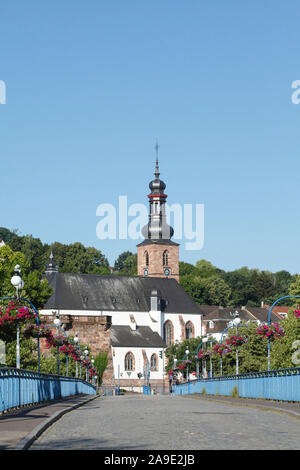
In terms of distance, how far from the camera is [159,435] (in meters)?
14.8

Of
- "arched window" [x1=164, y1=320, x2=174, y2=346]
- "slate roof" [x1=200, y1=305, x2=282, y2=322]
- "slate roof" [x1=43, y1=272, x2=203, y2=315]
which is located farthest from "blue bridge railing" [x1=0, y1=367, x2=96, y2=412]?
"slate roof" [x1=200, y1=305, x2=282, y2=322]

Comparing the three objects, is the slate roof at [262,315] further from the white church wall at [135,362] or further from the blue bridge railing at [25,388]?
the blue bridge railing at [25,388]

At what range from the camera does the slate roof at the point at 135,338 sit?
13500cm

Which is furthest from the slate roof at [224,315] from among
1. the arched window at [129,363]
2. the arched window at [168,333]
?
the arched window at [129,363]

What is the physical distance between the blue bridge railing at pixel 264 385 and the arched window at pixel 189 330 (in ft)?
321

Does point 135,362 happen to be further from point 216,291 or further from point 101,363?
point 216,291

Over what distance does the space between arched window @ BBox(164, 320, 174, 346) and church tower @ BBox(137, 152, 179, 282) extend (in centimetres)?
1475

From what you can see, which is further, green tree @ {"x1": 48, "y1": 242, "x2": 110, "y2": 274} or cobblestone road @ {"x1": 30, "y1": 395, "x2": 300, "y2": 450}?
green tree @ {"x1": 48, "y1": 242, "x2": 110, "y2": 274}

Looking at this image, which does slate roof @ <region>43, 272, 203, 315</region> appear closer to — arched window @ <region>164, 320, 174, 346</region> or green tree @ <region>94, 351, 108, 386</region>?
arched window @ <region>164, 320, 174, 346</region>

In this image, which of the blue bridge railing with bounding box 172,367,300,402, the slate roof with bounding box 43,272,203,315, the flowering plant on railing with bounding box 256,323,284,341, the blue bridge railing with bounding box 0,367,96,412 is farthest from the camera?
the slate roof with bounding box 43,272,203,315

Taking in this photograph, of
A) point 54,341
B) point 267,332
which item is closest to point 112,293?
point 54,341

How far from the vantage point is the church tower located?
15888cm

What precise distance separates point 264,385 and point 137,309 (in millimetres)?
111979
